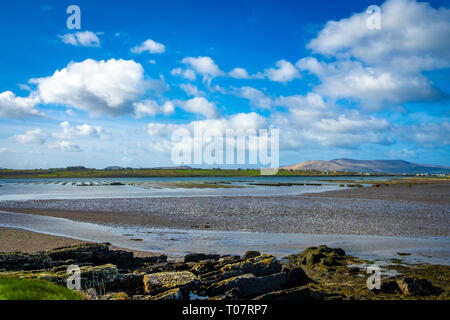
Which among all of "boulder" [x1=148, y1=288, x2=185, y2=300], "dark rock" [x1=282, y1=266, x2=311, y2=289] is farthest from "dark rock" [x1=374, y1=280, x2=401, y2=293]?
"boulder" [x1=148, y1=288, x2=185, y2=300]

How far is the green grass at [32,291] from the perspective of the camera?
6762 millimetres

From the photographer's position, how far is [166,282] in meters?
8.84

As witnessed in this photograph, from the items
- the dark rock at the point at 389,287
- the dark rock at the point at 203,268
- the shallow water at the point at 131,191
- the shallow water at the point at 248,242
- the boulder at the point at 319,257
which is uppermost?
the dark rock at the point at 203,268

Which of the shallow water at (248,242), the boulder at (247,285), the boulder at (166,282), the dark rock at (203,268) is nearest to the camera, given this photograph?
the boulder at (166,282)

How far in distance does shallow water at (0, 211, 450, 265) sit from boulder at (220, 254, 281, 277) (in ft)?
17.4

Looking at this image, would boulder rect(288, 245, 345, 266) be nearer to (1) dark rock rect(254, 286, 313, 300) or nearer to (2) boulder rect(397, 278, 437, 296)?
(2) boulder rect(397, 278, 437, 296)

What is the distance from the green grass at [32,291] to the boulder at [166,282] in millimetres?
1972

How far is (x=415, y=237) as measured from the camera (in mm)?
20422

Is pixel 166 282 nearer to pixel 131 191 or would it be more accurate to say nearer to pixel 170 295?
pixel 170 295

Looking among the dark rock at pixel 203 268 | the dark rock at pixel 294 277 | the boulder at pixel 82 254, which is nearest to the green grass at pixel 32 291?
the dark rock at pixel 203 268

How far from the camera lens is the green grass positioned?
676cm

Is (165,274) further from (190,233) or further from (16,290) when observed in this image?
(190,233)

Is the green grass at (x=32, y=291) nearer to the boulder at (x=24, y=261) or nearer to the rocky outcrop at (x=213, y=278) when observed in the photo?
the rocky outcrop at (x=213, y=278)

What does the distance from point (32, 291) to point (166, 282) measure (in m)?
3.34
